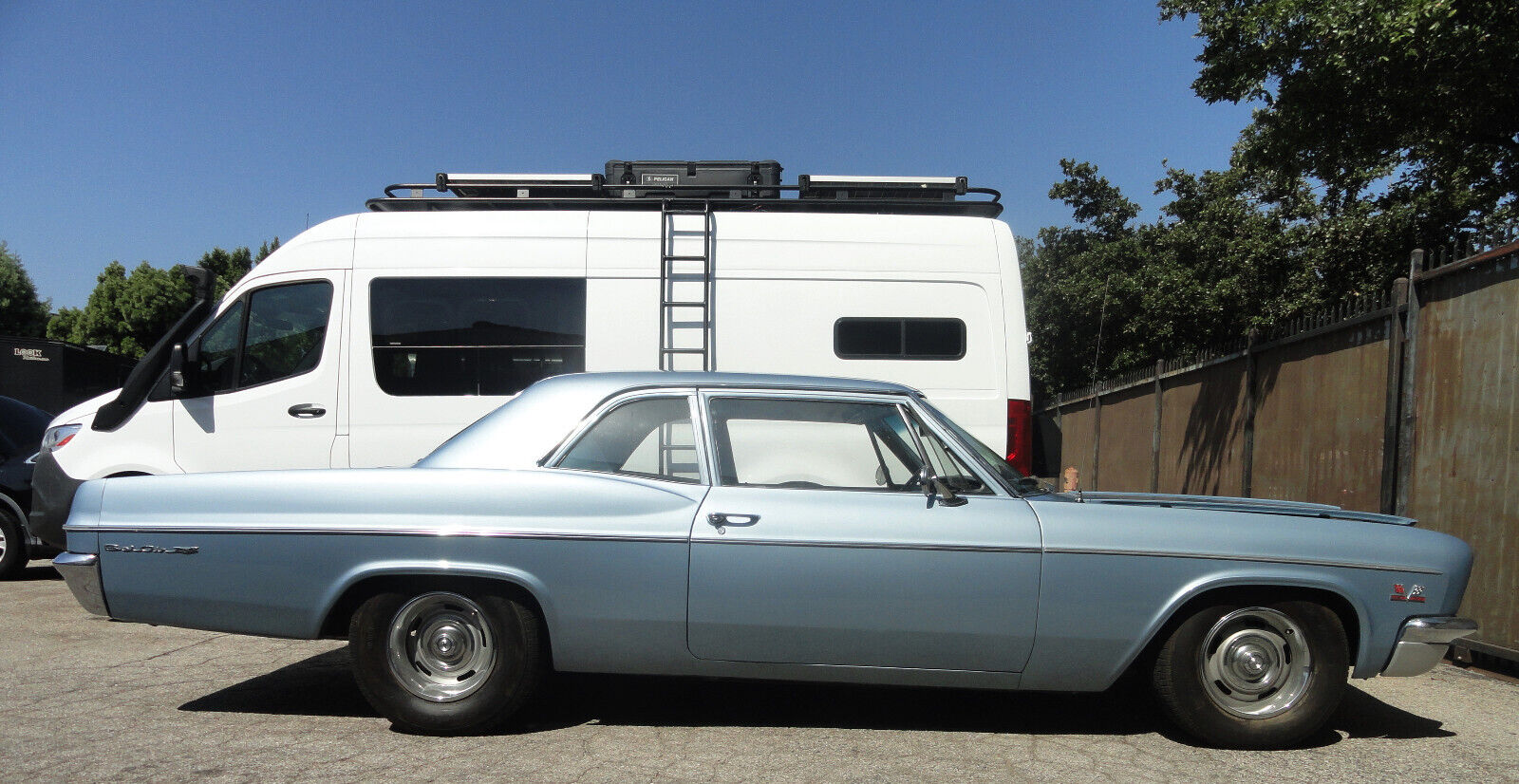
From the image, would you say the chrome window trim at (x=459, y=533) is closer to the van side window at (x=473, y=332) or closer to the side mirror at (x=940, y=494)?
the side mirror at (x=940, y=494)

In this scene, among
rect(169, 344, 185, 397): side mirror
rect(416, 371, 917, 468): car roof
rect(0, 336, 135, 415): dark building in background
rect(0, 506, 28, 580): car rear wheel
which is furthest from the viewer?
rect(0, 336, 135, 415): dark building in background

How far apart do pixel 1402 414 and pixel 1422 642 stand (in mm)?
3122

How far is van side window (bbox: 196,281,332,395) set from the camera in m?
7.05

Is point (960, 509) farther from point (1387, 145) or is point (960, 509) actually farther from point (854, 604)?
point (1387, 145)

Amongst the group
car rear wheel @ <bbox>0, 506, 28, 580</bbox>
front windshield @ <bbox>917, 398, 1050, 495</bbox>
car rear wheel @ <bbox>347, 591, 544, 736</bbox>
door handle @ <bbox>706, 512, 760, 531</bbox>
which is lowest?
car rear wheel @ <bbox>0, 506, 28, 580</bbox>

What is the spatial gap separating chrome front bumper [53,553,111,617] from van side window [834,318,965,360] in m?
4.31

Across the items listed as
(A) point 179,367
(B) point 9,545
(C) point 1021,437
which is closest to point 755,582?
(C) point 1021,437

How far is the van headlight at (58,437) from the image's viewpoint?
713 cm

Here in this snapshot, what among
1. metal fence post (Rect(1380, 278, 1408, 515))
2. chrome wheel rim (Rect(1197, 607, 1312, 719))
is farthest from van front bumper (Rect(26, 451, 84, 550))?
metal fence post (Rect(1380, 278, 1408, 515))

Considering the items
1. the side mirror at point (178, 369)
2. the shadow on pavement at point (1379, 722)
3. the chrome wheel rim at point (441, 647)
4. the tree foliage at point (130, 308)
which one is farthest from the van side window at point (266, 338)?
the tree foliage at point (130, 308)

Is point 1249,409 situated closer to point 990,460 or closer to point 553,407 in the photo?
point 990,460

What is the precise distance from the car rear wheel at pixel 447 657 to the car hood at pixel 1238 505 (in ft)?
7.48

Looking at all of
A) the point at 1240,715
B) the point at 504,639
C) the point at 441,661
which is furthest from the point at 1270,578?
the point at 441,661

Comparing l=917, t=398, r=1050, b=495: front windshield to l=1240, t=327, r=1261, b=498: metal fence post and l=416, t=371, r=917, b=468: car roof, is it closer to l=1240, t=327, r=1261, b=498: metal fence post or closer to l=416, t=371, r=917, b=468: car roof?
l=416, t=371, r=917, b=468: car roof
